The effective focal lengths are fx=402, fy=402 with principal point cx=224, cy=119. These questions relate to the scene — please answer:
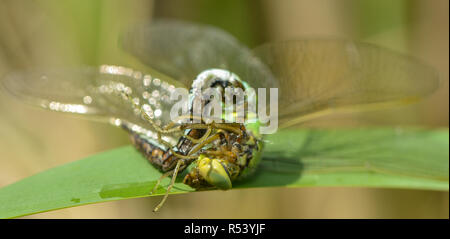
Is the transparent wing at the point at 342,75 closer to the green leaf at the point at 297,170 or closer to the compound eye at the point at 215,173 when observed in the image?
the green leaf at the point at 297,170

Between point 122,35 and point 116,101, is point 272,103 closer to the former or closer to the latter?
point 116,101

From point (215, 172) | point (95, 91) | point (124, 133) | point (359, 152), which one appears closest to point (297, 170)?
point (359, 152)

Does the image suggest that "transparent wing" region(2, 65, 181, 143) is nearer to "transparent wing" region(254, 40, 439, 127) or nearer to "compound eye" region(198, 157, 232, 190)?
"compound eye" region(198, 157, 232, 190)

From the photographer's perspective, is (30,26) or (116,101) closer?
(116,101)

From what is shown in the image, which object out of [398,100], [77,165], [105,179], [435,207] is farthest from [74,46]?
[435,207]

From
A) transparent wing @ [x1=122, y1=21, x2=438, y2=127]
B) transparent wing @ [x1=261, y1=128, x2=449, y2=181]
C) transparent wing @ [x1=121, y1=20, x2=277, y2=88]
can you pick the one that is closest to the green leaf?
transparent wing @ [x1=261, y1=128, x2=449, y2=181]

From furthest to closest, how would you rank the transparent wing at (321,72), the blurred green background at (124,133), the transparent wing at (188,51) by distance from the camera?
the blurred green background at (124,133), the transparent wing at (188,51), the transparent wing at (321,72)

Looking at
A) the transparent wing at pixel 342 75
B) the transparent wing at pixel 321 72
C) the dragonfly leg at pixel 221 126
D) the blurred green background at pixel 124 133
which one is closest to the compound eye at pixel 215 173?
the dragonfly leg at pixel 221 126

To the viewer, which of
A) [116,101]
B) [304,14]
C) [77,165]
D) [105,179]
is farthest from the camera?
[304,14]
